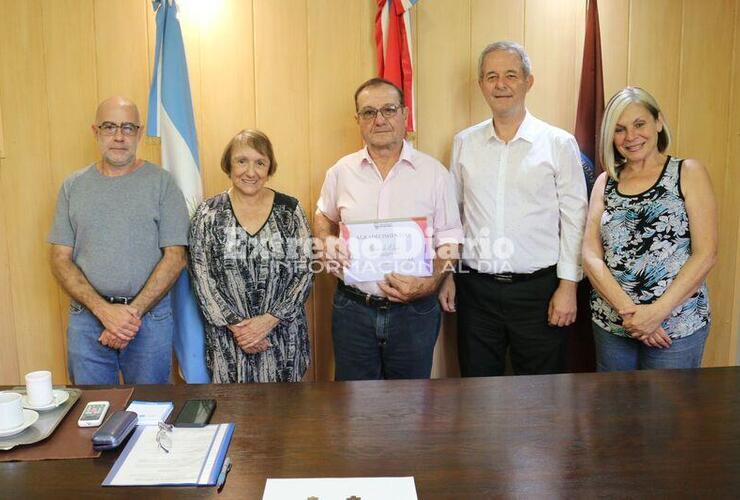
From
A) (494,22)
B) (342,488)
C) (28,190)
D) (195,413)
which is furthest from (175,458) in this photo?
(494,22)

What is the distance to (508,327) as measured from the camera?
249cm

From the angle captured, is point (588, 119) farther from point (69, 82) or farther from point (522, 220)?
point (69, 82)

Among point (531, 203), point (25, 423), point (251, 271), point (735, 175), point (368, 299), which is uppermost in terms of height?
point (735, 175)

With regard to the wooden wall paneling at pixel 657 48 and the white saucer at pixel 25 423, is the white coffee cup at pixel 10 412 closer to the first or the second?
the white saucer at pixel 25 423

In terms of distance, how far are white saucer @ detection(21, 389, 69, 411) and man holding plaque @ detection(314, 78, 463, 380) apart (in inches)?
45.2

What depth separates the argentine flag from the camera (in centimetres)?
259

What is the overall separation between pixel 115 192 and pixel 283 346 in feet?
3.07

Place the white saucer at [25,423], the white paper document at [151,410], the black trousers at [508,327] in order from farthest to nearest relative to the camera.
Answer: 1. the black trousers at [508,327]
2. the white paper document at [151,410]
3. the white saucer at [25,423]

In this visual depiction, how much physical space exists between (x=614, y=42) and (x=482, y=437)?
2305 mm

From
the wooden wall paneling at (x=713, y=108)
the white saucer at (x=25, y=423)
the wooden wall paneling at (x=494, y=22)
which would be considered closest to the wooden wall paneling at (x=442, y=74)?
the wooden wall paneling at (x=494, y=22)

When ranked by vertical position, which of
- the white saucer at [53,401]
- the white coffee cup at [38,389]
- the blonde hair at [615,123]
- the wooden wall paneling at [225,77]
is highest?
the wooden wall paneling at [225,77]

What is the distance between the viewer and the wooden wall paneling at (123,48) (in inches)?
111

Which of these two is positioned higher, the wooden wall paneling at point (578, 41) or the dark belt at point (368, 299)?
the wooden wall paneling at point (578, 41)

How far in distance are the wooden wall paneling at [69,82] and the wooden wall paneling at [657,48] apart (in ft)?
8.60
